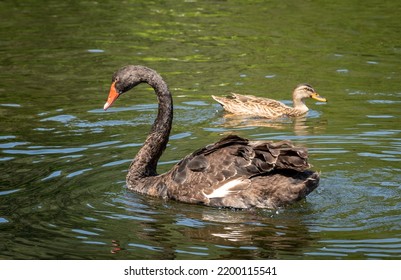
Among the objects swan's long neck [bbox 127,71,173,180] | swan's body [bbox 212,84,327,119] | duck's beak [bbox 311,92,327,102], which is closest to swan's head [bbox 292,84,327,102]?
duck's beak [bbox 311,92,327,102]

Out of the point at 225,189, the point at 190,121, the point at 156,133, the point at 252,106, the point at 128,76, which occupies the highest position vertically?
the point at 128,76

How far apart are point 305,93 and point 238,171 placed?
18.2ft

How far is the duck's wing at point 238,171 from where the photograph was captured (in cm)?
996

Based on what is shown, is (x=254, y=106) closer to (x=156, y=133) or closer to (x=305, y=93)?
(x=305, y=93)

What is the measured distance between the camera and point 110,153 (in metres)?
12.5

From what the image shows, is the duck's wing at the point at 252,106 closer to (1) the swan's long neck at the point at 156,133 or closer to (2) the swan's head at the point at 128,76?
(1) the swan's long neck at the point at 156,133

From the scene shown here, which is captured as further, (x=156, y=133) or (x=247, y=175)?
(x=156, y=133)

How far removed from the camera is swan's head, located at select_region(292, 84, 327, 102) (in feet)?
50.4

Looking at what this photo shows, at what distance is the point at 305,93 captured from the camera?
607 inches

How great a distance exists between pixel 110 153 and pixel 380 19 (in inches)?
414

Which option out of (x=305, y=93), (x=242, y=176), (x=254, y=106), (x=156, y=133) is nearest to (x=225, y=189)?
(x=242, y=176)

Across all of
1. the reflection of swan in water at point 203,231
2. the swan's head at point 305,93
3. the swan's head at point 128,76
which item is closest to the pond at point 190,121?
the reflection of swan in water at point 203,231

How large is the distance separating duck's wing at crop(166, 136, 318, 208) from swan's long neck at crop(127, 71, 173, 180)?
963 millimetres
